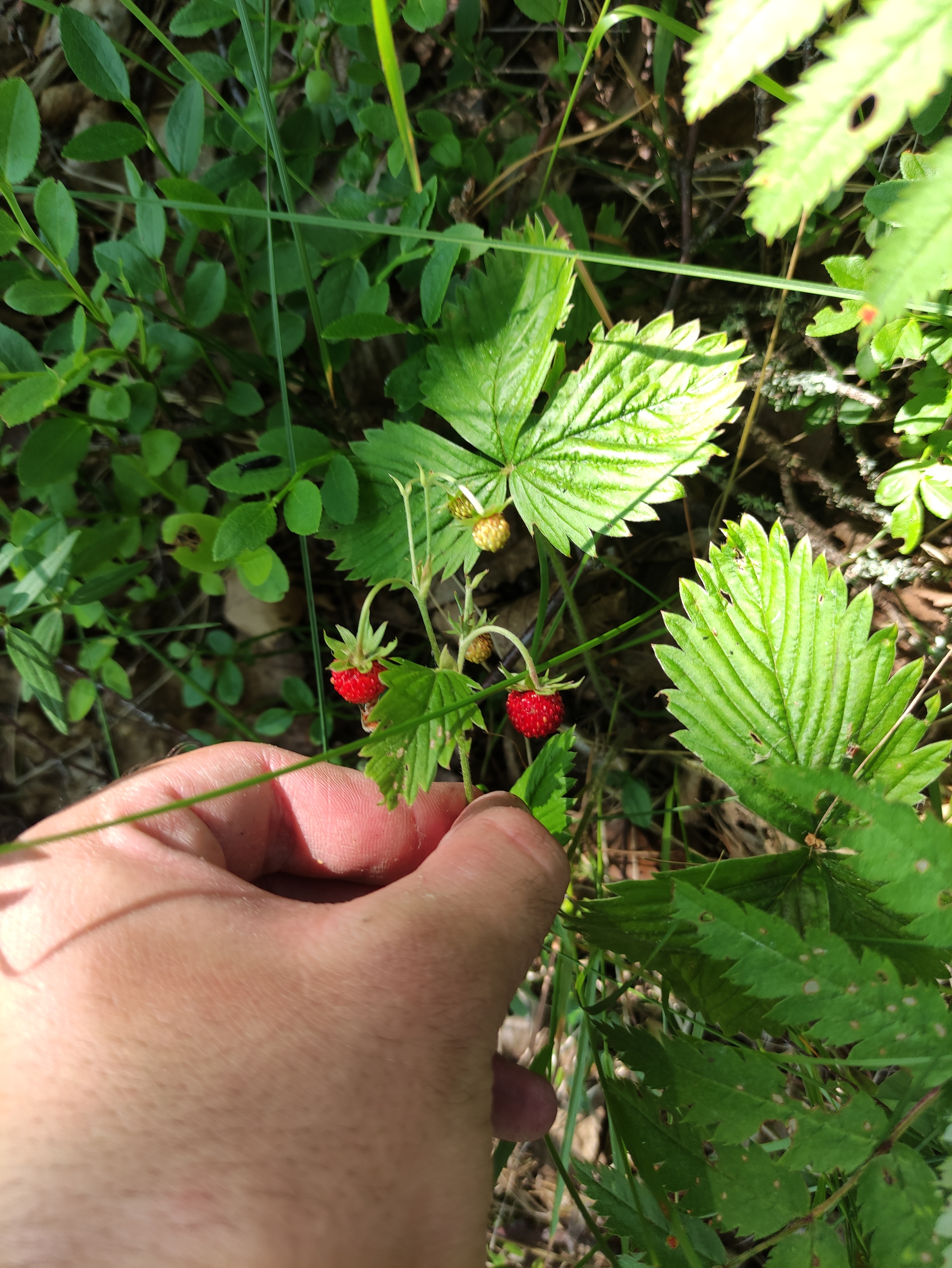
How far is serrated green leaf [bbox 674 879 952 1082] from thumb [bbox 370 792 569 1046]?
0.21m

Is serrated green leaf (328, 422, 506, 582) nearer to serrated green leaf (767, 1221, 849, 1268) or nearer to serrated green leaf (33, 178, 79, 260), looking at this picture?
serrated green leaf (33, 178, 79, 260)

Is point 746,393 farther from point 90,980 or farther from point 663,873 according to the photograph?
point 90,980

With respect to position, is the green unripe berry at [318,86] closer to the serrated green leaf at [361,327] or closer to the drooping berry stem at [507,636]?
the serrated green leaf at [361,327]

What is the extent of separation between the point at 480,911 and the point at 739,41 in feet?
3.05

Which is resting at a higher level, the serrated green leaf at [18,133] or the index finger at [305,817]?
the serrated green leaf at [18,133]

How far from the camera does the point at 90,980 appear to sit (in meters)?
0.91

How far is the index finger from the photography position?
123 cm

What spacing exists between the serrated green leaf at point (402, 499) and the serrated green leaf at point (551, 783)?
0.37 meters

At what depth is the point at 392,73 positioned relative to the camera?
3.46 feet

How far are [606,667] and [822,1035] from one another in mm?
1010

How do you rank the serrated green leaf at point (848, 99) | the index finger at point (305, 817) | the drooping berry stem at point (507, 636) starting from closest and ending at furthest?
the serrated green leaf at point (848, 99)
the drooping berry stem at point (507, 636)
the index finger at point (305, 817)

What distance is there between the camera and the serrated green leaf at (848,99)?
1.88 feet

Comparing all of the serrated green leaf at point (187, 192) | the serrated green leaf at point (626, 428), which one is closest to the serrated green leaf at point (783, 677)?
the serrated green leaf at point (626, 428)

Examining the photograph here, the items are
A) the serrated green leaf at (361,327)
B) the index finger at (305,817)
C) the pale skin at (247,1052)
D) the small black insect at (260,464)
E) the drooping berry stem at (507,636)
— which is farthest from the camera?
Result: the small black insect at (260,464)
